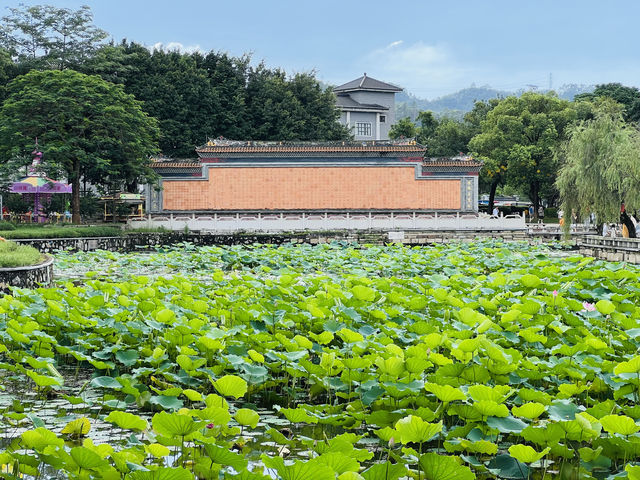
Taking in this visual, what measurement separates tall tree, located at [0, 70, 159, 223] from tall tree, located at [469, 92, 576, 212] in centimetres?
1740

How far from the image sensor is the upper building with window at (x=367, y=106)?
4544cm

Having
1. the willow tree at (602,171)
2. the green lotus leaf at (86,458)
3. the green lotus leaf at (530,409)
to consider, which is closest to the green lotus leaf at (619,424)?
the green lotus leaf at (530,409)

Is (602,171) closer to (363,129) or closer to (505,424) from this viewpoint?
(505,424)

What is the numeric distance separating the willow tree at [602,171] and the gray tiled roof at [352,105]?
93.4ft

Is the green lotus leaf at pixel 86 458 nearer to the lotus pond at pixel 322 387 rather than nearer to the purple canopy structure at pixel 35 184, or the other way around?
the lotus pond at pixel 322 387

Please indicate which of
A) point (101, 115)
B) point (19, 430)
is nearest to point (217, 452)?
point (19, 430)

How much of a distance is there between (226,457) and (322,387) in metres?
1.72

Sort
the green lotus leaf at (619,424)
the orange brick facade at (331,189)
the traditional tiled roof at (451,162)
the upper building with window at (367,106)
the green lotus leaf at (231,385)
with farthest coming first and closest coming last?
the upper building with window at (367,106)
the traditional tiled roof at (451,162)
the orange brick facade at (331,189)
the green lotus leaf at (231,385)
the green lotus leaf at (619,424)

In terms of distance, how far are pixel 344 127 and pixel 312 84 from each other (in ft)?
9.66

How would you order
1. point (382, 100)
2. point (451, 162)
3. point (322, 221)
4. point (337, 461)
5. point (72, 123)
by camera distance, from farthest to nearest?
point (382, 100)
point (451, 162)
point (322, 221)
point (72, 123)
point (337, 461)

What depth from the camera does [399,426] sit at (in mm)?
2436

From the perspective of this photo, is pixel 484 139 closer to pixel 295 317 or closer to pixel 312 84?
pixel 312 84

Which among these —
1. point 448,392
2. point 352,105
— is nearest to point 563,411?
point 448,392

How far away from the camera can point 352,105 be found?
149 ft
